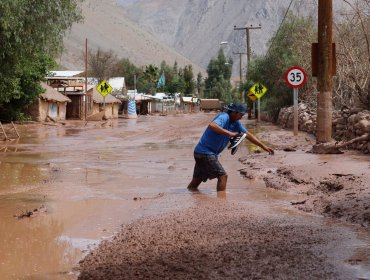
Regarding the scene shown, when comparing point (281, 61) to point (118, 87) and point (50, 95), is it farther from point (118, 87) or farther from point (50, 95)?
point (118, 87)

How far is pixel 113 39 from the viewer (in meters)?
163

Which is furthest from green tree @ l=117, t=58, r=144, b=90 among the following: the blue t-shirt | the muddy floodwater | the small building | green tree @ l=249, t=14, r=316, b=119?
the blue t-shirt

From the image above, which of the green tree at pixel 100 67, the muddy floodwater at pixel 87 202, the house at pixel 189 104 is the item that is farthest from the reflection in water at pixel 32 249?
the house at pixel 189 104

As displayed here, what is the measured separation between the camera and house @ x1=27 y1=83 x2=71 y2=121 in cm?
4481

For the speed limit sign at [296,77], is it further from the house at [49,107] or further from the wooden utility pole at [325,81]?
the house at [49,107]

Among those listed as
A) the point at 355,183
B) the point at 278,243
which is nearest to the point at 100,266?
the point at 278,243

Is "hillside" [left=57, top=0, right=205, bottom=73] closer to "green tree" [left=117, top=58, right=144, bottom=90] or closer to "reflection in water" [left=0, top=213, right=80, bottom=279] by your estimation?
"green tree" [left=117, top=58, right=144, bottom=90]

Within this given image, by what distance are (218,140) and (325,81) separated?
4841 millimetres

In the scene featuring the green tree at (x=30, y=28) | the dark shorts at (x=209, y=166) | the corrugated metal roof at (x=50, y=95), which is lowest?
the dark shorts at (x=209, y=166)

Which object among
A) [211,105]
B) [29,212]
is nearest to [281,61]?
[29,212]

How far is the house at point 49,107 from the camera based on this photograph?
44.8 metres

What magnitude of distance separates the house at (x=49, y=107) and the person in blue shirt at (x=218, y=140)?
3636cm

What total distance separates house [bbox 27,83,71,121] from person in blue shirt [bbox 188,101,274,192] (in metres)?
36.4

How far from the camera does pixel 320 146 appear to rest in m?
12.6
